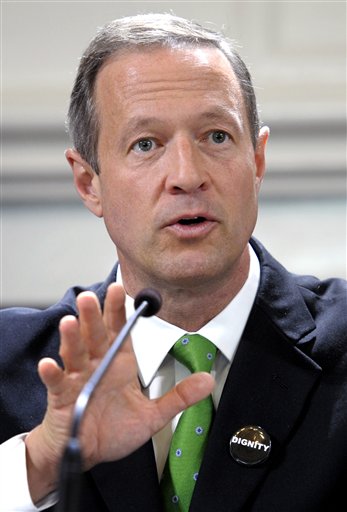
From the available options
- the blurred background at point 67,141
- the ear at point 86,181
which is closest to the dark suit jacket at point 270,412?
the ear at point 86,181

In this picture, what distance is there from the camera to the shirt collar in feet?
5.72

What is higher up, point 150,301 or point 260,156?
point 150,301

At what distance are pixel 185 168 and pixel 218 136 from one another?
0.36 feet

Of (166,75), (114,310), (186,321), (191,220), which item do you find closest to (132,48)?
(166,75)

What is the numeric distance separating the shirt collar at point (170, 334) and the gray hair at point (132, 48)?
265 mm

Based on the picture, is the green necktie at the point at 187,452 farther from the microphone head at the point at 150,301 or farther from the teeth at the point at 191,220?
the microphone head at the point at 150,301

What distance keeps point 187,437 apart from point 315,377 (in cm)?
20

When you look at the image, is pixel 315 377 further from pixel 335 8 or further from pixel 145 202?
pixel 335 8

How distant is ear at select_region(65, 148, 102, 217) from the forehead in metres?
0.11

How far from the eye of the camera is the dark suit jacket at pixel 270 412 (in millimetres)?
1638

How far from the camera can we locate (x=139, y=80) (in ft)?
5.82

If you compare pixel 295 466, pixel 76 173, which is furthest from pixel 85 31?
pixel 295 466

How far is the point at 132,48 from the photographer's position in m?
1.81

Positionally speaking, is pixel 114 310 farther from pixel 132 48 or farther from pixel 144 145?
pixel 132 48
